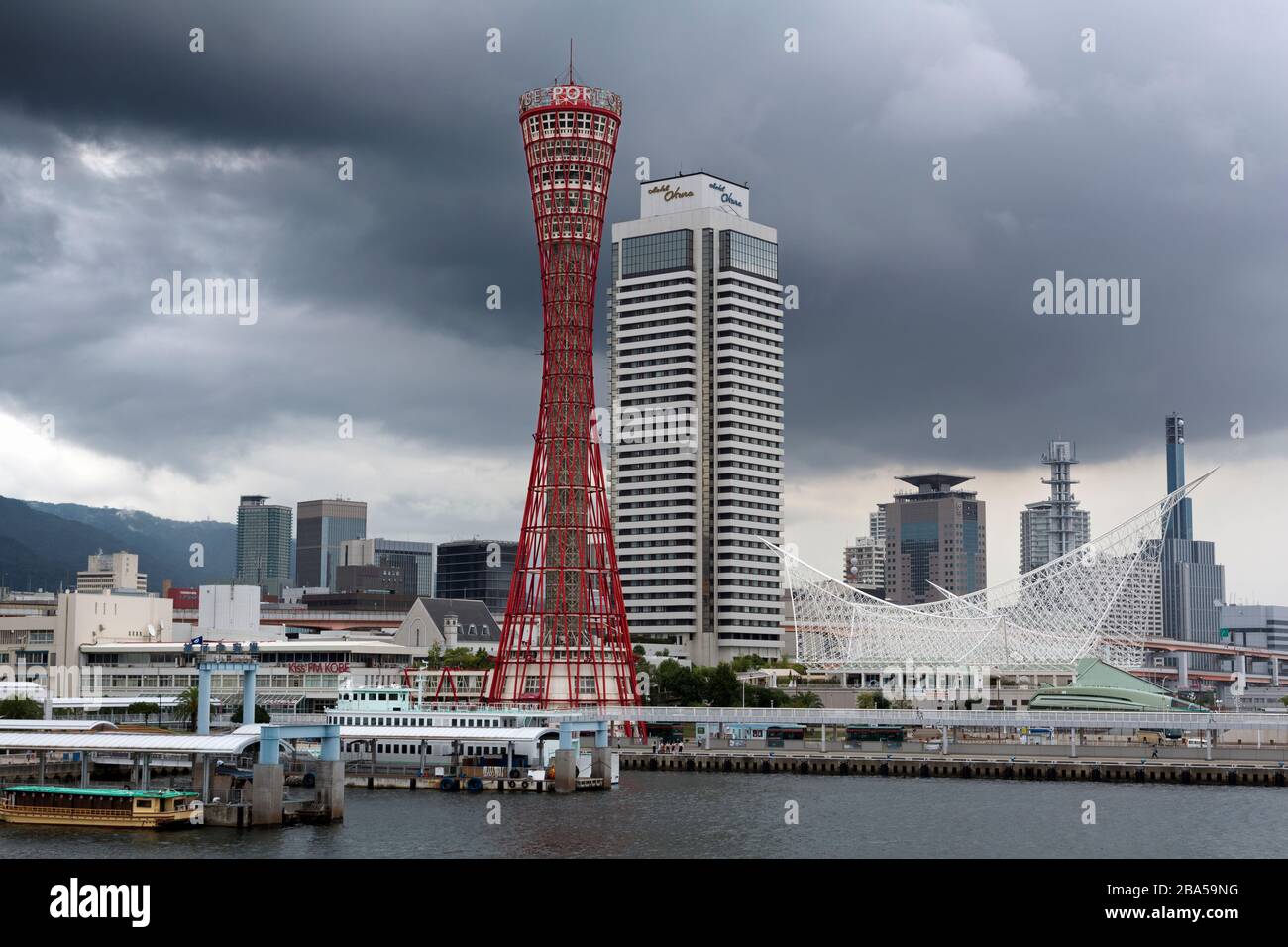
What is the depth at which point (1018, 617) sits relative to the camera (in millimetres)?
148625

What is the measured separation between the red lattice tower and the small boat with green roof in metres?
47.0

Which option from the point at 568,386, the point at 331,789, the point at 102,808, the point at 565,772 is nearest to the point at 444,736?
the point at 565,772

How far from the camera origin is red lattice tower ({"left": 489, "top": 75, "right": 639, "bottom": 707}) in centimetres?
10544

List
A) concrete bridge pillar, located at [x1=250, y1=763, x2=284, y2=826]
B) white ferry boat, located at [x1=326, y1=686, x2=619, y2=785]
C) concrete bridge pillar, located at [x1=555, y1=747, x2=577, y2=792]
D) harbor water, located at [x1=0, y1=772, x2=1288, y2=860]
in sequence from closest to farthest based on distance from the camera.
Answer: harbor water, located at [x1=0, y1=772, x2=1288, y2=860] < concrete bridge pillar, located at [x1=250, y1=763, x2=284, y2=826] < concrete bridge pillar, located at [x1=555, y1=747, x2=577, y2=792] < white ferry boat, located at [x1=326, y1=686, x2=619, y2=785]

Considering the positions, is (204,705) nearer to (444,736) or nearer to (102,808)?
(444,736)

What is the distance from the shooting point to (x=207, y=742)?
63.2m

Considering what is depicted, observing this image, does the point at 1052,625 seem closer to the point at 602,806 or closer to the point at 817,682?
the point at 817,682

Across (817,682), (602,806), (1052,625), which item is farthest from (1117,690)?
(602,806)

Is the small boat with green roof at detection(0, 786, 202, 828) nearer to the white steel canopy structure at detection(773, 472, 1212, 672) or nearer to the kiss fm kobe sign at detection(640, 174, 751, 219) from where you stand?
the white steel canopy structure at detection(773, 472, 1212, 672)

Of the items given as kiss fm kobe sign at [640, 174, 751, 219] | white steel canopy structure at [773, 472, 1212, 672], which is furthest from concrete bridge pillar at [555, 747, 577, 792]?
kiss fm kobe sign at [640, 174, 751, 219]

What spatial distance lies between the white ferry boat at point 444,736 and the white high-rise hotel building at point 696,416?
8318 centimetres

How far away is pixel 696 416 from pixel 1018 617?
47.8 meters

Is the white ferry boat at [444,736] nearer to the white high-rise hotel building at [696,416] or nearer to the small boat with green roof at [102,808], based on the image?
the small boat with green roof at [102,808]
